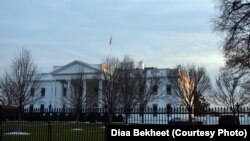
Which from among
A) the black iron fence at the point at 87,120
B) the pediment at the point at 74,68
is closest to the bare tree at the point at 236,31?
the black iron fence at the point at 87,120

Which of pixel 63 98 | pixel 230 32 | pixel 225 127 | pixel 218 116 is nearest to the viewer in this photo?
pixel 225 127

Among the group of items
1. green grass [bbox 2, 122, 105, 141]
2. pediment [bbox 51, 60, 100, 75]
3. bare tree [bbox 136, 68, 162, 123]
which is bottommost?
green grass [bbox 2, 122, 105, 141]

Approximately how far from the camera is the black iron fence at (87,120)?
19062 millimetres

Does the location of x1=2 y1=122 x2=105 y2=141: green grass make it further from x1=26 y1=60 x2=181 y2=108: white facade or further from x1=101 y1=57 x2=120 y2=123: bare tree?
x1=26 y1=60 x2=181 y2=108: white facade

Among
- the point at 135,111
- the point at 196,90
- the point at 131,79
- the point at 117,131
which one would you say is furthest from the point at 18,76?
the point at 117,131

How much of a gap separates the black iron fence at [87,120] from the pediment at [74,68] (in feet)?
240

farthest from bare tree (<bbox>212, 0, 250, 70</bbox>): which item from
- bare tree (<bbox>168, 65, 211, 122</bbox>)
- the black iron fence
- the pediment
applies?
the pediment

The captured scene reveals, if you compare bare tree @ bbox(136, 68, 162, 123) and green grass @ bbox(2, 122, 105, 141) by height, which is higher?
bare tree @ bbox(136, 68, 162, 123)

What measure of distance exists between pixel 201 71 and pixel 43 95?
4924 cm

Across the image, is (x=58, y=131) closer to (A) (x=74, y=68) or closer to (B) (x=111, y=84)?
(B) (x=111, y=84)

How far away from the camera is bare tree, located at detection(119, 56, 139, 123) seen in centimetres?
7062

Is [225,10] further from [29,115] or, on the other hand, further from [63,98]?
[63,98]

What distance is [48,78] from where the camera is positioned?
373ft

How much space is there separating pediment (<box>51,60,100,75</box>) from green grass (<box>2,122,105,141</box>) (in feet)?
238
